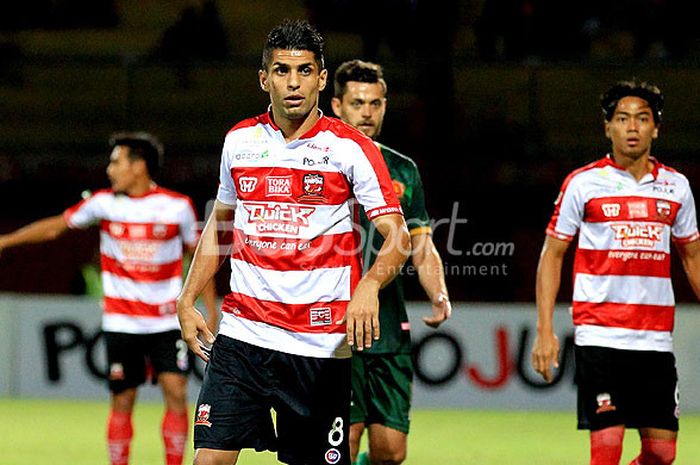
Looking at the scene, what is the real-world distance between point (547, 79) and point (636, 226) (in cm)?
670

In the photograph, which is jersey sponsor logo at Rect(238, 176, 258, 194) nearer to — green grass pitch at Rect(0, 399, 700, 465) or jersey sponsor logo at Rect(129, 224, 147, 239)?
jersey sponsor logo at Rect(129, 224, 147, 239)

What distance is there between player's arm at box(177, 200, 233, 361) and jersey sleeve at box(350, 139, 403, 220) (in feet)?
1.88

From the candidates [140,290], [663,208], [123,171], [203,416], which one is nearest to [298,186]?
[203,416]

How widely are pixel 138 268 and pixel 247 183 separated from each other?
3.23 metres

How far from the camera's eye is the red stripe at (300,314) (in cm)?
457

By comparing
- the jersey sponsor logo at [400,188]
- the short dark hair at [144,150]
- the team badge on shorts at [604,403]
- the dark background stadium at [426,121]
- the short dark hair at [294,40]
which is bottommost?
the team badge on shorts at [604,403]

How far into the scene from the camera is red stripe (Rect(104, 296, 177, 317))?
300 inches

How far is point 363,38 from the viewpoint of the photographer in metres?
13.9

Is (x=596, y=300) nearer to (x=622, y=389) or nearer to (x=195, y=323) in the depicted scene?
(x=622, y=389)

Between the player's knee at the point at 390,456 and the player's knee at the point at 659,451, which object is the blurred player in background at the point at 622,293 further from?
the player's knee at the point at 390,456

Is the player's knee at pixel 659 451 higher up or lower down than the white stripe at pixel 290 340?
lower down

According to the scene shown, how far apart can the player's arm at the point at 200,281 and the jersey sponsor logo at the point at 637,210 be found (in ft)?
6.49

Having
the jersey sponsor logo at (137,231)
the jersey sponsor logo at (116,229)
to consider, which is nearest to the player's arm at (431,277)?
the jersey sponsor logo at (137,231)

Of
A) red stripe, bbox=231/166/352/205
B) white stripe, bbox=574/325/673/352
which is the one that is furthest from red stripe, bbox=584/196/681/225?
red stripe, bbox=231/166/352/205
